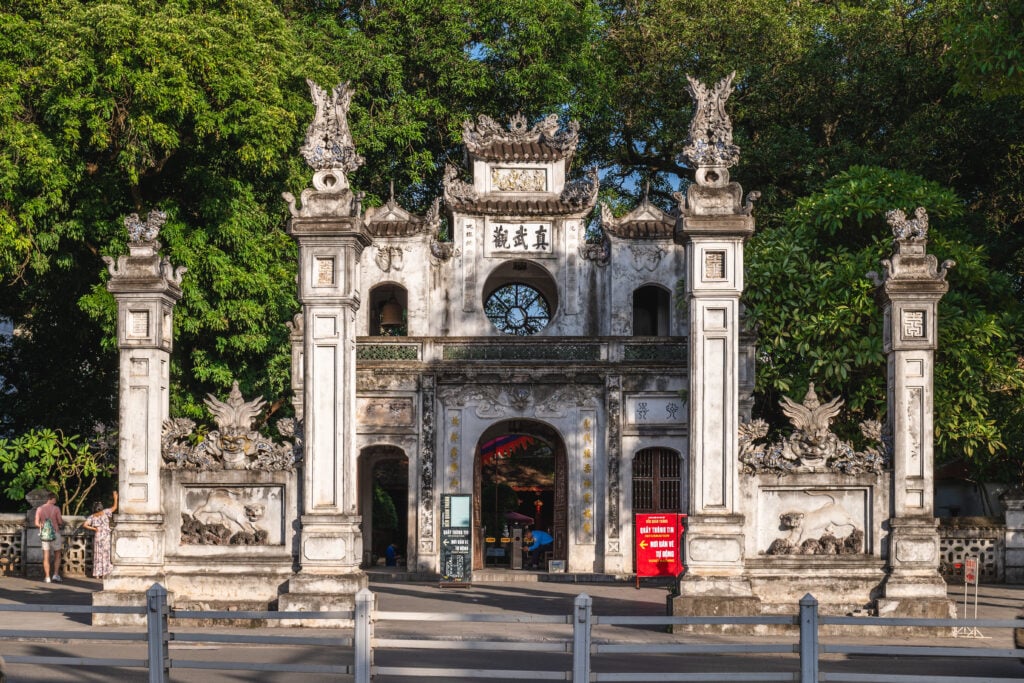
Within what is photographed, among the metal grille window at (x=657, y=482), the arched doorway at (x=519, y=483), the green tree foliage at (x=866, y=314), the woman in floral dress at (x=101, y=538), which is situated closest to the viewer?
the green tree foliage at (x=866, y=314)

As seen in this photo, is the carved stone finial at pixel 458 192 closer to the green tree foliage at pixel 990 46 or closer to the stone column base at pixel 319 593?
the green tree foliage at pixel 990 46

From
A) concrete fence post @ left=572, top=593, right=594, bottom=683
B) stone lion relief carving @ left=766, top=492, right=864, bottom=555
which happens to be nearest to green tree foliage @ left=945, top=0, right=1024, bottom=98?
stone lion relief carving @ left=766, top=492, right=864, bottom=555

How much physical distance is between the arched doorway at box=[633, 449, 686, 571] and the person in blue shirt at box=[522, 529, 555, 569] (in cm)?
318


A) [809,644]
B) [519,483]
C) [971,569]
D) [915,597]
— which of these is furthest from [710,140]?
[519,483]

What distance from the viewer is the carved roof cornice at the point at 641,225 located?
98.6 feet

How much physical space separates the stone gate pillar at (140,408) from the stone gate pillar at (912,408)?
9.61 meters

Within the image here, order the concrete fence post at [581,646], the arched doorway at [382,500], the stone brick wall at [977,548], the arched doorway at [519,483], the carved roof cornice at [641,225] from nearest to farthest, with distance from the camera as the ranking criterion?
1. the concrete fence post at [581,646]
2. the stone brick wall at [977,548]
3. the arched doorway at [519,483]
4. the arched doorway at [382,500]
5. the carved roof cornice at [641,225]

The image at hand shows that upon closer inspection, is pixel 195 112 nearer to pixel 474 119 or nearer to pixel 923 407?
pixel 474 119

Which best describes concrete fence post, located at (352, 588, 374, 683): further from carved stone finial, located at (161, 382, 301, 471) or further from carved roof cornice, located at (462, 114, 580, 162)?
carved roof cornice, located at (462, 114, 580, 162)

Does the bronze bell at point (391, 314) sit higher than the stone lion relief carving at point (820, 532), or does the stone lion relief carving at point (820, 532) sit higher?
the bronze bell at point (391, 314)

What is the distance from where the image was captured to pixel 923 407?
691 inches

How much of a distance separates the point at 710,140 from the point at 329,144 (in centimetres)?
515

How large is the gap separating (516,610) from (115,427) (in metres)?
15.2

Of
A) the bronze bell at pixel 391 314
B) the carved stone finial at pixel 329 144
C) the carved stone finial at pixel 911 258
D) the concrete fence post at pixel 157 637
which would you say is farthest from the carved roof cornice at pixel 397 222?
the concrete fence post at pixel 157 637
